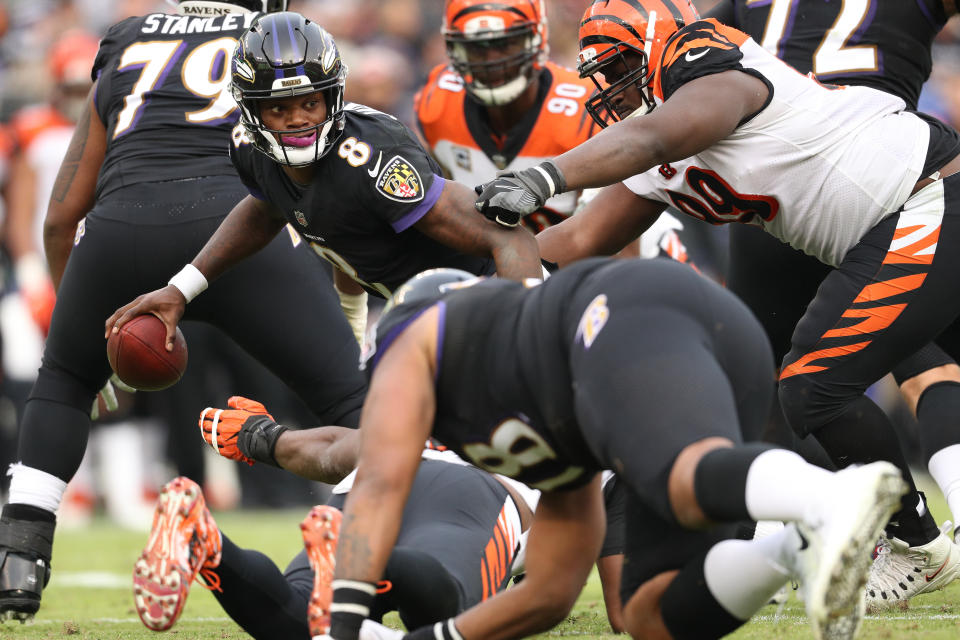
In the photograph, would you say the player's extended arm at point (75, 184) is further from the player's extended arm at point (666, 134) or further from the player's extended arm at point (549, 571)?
the player's extended arm at point (549, 571)

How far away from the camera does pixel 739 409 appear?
293cm

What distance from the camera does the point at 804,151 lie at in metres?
3.80

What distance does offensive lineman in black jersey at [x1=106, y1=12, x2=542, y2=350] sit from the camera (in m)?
3.96

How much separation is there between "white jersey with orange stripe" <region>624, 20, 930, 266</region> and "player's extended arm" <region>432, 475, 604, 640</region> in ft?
3.64

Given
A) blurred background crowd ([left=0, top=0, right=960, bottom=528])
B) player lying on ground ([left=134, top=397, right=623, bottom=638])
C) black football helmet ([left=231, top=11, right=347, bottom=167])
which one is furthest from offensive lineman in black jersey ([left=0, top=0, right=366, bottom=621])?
blurred background crowd ([left=0, top=0, right=960, bottom=528])

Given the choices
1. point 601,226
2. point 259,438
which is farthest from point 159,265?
point 601,226

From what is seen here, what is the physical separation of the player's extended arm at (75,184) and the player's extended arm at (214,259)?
82 cm

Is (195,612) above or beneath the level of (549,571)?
beneath

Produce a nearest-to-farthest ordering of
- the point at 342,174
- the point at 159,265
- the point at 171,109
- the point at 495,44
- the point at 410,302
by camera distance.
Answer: the point at 410,302 < the point at 342,174 < the point at 159,265 < the point at 171,109 < the point at 495,44

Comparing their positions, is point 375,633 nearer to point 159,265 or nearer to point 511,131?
point 159,265

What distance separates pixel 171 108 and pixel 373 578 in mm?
2645

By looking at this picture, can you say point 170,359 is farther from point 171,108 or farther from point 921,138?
point 921,138

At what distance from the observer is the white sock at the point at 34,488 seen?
180 inches

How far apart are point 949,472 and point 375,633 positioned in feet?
6.53
